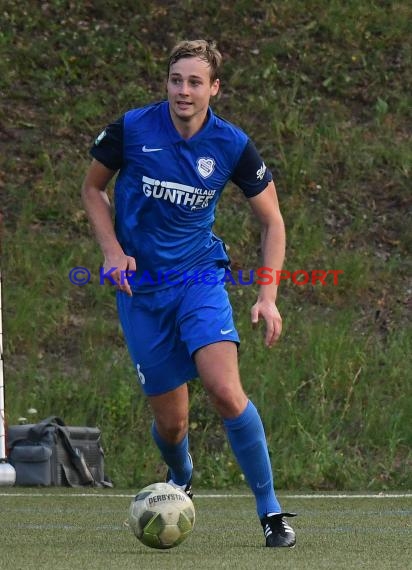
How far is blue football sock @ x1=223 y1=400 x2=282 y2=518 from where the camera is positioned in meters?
5.93

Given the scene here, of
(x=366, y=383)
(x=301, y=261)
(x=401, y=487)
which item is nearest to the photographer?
(x=401, y=487)

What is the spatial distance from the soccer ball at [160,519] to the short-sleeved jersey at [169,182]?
1037 mm

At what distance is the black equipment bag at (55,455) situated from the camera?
33.1ft

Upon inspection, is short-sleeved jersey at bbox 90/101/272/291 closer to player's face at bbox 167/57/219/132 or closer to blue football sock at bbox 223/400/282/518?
player's face at bbox 167/57/219/132

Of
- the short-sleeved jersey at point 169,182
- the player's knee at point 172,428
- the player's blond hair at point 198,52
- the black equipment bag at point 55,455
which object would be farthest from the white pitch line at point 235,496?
the player's blond hair at point 198,52

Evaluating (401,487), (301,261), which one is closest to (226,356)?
(401,487)

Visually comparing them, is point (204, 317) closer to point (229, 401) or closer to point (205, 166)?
point (229, 401)

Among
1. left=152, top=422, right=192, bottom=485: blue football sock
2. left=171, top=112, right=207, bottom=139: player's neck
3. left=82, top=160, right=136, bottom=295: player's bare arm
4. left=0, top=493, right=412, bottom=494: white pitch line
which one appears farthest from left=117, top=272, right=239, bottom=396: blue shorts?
left=0, top=493, right=412, bottom=494: white pitch line

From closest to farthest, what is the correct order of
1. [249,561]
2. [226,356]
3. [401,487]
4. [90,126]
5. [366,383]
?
[249,561], [226,356], [401,487], [366,383], [90,126]

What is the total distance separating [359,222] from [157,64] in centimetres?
324

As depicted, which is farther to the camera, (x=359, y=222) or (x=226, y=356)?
(x=359, y=222)

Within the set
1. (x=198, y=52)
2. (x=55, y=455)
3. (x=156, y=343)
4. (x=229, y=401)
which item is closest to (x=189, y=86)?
(x=198, y=52)

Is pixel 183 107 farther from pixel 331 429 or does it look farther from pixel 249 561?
pixel 331 429

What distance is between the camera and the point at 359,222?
14.4 meters
